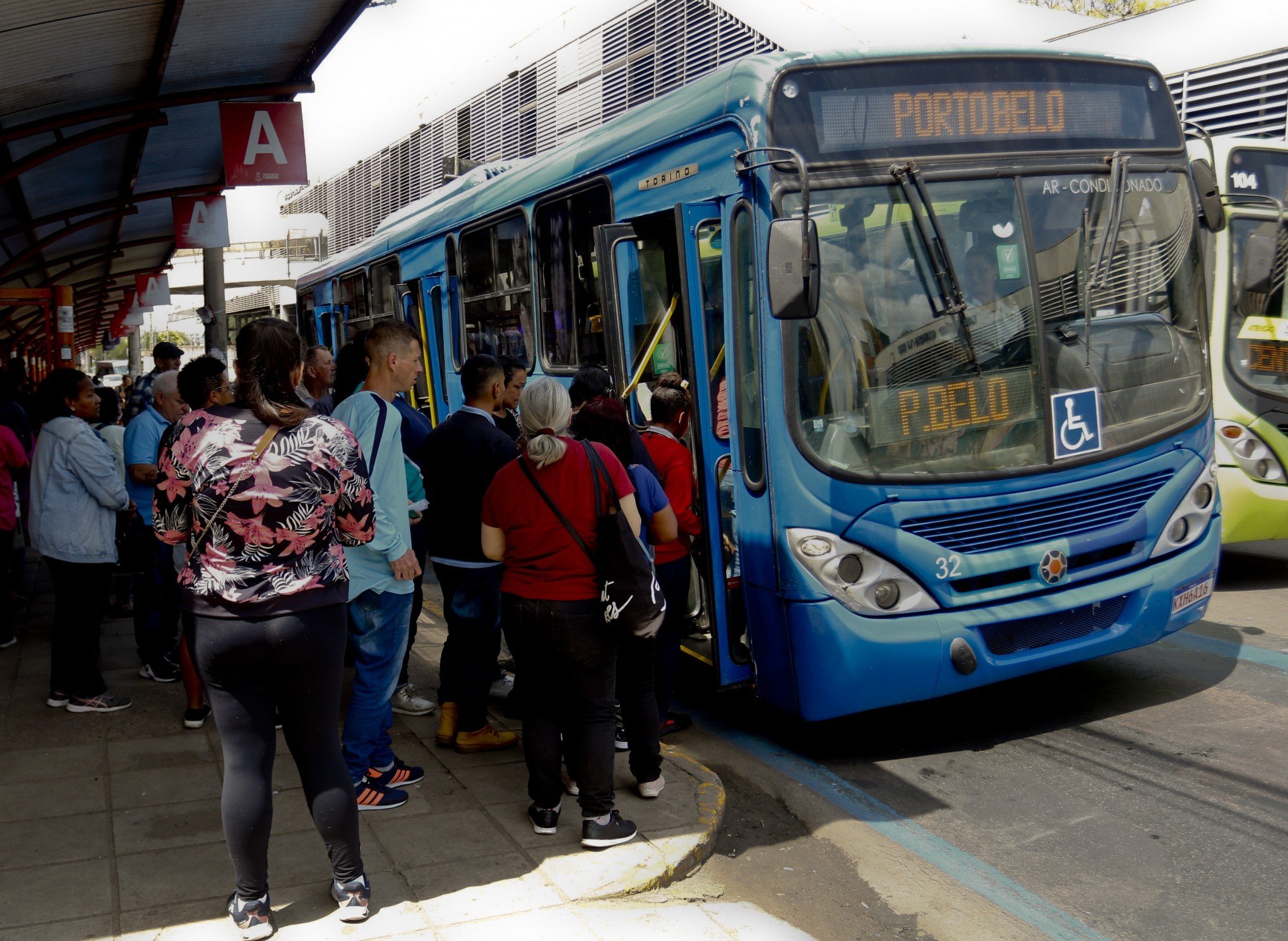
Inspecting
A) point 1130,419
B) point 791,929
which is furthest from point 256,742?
point 1130,419

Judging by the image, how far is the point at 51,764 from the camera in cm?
528

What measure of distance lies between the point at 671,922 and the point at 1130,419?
10.6ft

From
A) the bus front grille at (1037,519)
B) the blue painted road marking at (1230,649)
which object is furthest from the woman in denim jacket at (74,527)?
the blue painted road marking at (1230,649)

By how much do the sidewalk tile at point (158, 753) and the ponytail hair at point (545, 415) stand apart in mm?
2249

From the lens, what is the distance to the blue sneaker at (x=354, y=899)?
3.76 metres

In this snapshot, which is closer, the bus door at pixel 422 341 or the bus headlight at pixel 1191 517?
the bus headlight at pixel 1191 517

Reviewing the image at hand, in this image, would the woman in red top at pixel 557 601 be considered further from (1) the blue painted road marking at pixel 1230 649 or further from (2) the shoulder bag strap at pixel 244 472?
(1) the blue painted road marking at pixel 1230 649

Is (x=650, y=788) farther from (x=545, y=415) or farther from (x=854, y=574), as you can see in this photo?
(x=545, y=415)

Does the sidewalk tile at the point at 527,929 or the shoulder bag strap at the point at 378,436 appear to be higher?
the shoulder bag strap at the point at 378,436

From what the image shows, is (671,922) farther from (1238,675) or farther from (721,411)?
(1238,675)

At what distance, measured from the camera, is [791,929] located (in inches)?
154

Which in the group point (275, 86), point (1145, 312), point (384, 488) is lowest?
point (384, 488)

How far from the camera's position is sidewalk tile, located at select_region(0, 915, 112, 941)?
3.65 meters

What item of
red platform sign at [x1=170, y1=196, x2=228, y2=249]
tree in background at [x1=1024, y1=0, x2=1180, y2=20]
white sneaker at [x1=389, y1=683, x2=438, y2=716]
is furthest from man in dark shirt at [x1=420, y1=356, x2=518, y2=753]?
tree in background at [x1=1024, y1=0, x2=1180, y2=20]
